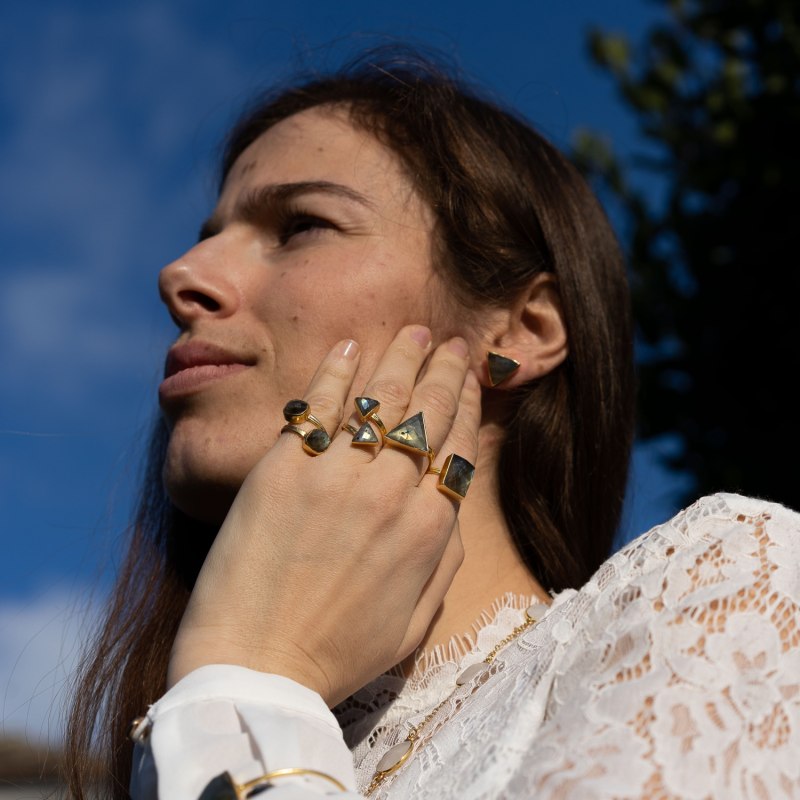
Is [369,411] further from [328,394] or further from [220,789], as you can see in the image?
[220,789]

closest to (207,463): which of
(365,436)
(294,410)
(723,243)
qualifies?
(294,410)

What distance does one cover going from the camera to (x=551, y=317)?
256 cm

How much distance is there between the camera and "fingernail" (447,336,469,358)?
2.27 meters

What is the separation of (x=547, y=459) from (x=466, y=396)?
41 centimetres

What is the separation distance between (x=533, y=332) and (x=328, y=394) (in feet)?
2.50

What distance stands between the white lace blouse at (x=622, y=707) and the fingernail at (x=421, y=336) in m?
0.72

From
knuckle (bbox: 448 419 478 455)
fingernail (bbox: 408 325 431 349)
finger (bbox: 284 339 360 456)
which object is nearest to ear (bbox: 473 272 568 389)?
fingernail (bbox: 408 325 431 349)

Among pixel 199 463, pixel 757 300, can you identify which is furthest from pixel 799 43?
pixel 199 463

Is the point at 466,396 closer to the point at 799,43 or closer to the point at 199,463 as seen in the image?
the point at 199,463

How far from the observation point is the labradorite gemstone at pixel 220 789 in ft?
4.40

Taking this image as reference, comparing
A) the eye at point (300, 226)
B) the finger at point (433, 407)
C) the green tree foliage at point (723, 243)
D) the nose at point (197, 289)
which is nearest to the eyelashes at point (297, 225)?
the eye at point (300, 226)

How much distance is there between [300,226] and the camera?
2.43 m

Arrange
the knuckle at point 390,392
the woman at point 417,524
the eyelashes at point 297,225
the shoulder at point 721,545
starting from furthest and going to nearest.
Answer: the eyelashes at point 297,225, the knuckle at point 390,392, the shoulder at point 721,545, the woman at point 417,524

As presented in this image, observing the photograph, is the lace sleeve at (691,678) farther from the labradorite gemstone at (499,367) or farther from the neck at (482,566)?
the labradorite gemstone at (499,367)
